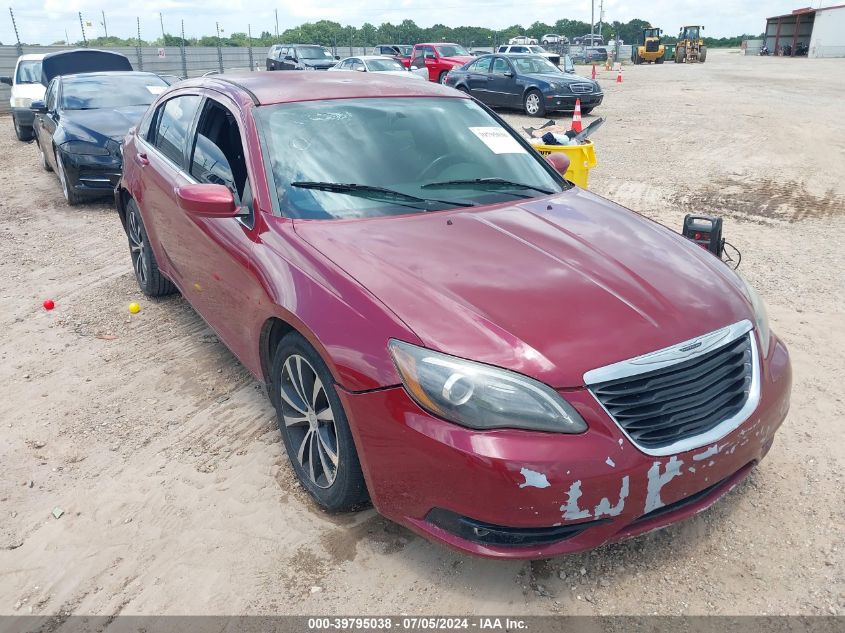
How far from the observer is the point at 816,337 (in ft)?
14.3

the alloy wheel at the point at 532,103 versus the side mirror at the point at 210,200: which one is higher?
the side mirror at the point at 210,200

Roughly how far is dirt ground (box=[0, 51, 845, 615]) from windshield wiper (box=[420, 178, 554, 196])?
4.95 feet

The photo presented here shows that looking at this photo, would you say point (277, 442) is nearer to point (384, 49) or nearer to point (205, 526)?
point (205, 526)

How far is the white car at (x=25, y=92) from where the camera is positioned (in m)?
14.4

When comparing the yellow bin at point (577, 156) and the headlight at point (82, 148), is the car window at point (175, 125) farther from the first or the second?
the headlight at point (82, 148)

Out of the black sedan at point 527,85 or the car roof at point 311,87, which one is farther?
the black sedan at point 527,85

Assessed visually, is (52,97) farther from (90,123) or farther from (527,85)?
(527,85)

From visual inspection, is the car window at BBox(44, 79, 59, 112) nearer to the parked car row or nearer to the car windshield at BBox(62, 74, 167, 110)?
the car windshield at BBox(62, 74, 167, 110)

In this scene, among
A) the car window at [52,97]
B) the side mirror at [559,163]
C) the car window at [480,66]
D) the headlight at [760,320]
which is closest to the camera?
the headlight at [760,320]

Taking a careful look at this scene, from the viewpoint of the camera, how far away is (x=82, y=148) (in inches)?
324

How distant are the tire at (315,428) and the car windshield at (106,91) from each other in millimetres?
7369

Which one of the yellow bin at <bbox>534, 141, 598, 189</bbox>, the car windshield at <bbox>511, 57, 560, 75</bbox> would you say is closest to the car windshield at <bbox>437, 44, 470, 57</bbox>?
the car windshield at <bbox>511, 57, 560, 75</bbox>

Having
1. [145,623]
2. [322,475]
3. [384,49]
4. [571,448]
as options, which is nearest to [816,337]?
[571,448]

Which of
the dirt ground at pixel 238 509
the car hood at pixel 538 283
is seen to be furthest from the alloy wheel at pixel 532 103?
the car hood at pixel 538 283
